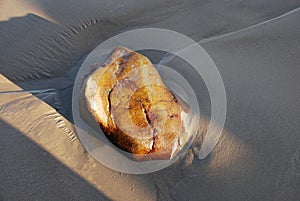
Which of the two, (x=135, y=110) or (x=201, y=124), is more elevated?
(x=135, y=110)

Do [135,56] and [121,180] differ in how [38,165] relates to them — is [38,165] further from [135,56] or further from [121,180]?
[135,56]

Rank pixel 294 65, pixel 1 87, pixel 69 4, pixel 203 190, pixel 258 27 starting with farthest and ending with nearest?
pixel 69 4 < pixel 258 27 < pixel 1 87 < pixel 294 65 < pixel 203 190

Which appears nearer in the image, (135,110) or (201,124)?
(135,110)

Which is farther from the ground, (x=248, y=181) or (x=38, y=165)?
(x=38, y=165)

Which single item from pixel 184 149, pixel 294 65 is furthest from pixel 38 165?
pixel 294 65

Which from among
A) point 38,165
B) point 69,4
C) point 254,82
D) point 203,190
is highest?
point 69,4

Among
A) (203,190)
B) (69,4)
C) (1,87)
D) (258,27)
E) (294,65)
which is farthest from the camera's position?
(69,4)

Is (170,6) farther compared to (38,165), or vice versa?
(170,6)

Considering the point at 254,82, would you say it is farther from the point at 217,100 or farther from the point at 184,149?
the point at 184,149
